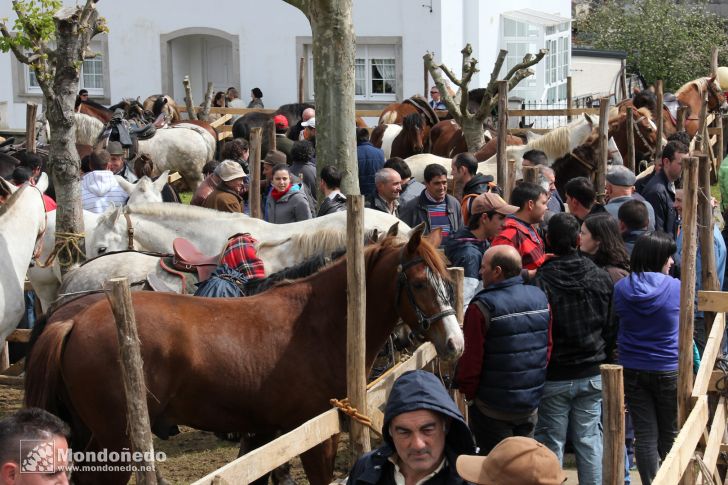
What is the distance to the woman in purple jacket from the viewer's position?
19.7 feet

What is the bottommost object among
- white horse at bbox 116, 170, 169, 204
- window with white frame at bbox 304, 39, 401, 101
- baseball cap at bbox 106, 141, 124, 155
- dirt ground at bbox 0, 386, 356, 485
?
dirt ground at bbox 0, 386, 356, 485

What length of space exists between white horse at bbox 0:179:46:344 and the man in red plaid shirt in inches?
141

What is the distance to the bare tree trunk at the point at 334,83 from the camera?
1025 cm

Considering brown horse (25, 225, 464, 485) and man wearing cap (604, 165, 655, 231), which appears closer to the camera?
brown horse (25, 225, 464, 485)

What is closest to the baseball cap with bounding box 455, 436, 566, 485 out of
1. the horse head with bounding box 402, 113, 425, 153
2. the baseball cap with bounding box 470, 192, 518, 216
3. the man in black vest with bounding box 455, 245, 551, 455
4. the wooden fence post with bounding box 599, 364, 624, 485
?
the wooden fence post with bounding box 599, 364, 624, 485

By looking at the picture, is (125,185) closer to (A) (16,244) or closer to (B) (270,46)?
(A) (16,244)

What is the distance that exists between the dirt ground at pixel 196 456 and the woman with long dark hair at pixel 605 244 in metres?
2.34

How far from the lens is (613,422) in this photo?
385 centimetres

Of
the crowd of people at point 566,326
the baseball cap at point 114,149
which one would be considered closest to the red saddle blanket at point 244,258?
the crowd of people at point 566,326

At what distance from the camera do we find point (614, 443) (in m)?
3.89

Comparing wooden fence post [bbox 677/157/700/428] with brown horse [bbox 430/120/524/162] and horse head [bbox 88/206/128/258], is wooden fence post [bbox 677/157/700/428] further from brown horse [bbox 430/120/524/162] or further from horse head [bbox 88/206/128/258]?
brown horse [bbox 430/120/524/162]

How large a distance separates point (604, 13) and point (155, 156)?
2076 cm

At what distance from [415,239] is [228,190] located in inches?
180

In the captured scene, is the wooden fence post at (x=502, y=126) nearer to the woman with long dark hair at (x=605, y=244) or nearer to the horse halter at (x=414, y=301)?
the woman with long dark hair at (x=605, y=244)
